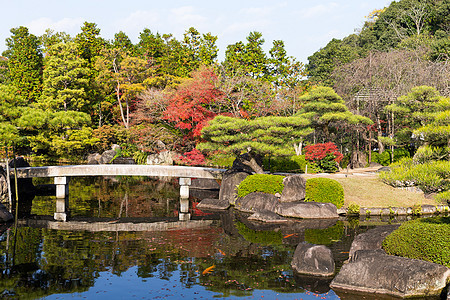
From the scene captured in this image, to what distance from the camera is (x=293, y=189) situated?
882 inches

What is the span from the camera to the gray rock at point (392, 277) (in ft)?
35.4


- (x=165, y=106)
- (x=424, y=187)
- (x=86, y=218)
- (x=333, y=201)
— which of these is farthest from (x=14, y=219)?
(x=165, y=106)

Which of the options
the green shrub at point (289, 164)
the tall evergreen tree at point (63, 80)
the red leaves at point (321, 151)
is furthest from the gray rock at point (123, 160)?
the red leaves at point (321, 151)

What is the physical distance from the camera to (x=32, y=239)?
647 inches

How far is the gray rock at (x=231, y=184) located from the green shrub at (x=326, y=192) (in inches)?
164

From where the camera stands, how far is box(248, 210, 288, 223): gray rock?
20109mm

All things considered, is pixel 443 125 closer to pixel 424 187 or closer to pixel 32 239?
pixel 424 187

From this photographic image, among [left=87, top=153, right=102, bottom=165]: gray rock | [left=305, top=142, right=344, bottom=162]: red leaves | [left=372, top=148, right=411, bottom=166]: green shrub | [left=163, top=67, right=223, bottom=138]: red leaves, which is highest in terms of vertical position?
[left=163, top=67, right=223, bottom=138]: red leaves

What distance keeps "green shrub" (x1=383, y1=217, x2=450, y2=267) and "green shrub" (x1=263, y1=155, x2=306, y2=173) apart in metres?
17.8

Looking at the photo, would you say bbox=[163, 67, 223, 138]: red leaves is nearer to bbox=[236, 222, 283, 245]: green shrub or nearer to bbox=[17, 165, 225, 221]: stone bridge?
bbox=[17, 165, 225, 221]: stone bridge

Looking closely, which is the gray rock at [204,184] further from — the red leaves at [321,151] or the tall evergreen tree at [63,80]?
the tall evergreen tree at [63,80]

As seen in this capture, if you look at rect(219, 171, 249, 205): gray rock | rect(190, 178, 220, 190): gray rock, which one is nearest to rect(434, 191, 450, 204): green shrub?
rect(219, 171, 249, 205): gray rock

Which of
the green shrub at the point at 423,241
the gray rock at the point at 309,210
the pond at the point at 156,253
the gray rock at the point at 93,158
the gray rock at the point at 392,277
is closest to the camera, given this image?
the gray rock at the point at 392,277

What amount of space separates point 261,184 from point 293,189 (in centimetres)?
176
